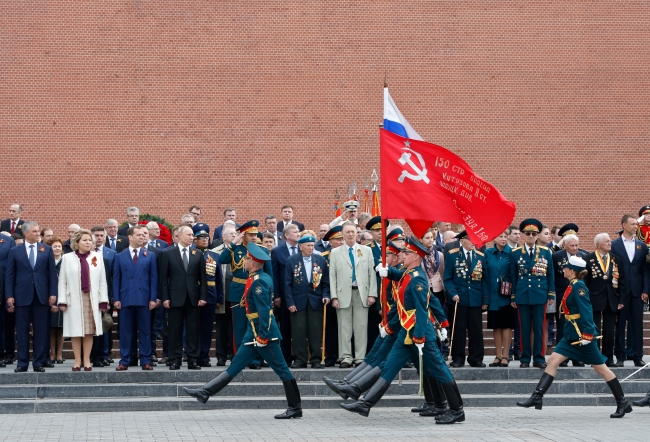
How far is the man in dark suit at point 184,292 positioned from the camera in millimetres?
12359

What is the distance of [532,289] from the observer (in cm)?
1270

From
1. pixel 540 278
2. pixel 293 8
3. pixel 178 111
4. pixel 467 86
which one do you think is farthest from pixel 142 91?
pixel 540 278

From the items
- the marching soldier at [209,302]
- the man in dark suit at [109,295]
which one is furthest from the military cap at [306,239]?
the man in dark suit at [109,295]

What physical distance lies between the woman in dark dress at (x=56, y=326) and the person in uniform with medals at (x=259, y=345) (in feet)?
11.7

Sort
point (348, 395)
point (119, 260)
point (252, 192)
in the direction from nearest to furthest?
point (348, 395) → point (119, 260) → point (252, 192)

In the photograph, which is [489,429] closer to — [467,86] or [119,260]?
[119,260]

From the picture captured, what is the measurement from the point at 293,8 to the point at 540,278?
12191mm

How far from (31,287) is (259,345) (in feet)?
12.7

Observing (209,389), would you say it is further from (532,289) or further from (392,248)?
(532,289)

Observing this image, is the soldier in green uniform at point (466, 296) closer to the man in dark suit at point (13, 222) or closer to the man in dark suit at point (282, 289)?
the man in dark suit at point (282, 289)

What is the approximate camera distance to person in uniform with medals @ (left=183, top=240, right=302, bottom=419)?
9867 millimetres

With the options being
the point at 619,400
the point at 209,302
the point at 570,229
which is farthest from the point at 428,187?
the point at 570,229

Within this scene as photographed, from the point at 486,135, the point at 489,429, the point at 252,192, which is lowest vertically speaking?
the point at 489,429

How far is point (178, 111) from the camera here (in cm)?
2261
